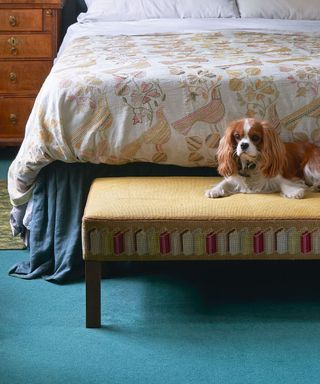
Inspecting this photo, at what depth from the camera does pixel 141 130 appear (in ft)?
9.26

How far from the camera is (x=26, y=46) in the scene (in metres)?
4.52

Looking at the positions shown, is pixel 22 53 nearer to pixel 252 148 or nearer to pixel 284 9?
pixel 284 9

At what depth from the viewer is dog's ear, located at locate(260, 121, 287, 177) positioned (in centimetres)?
262

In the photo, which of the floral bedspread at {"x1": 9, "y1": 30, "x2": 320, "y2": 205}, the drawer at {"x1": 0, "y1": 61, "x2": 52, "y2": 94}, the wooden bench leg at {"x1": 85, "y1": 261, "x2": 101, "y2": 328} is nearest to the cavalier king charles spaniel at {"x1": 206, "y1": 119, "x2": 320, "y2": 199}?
the floral bedspread at {"x1": 9, "y1": 30, "x2": 320, "y2": 205}

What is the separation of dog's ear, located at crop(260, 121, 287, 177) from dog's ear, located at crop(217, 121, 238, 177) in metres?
0.09

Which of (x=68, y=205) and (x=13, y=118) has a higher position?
(x=68, y=205)

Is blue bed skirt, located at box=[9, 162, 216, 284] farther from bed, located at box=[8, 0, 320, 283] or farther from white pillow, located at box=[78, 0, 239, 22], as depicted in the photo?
white pillow, located at box=[78, 0, 239, 22]

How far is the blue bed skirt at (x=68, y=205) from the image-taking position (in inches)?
115

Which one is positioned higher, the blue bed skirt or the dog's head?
the dog's head

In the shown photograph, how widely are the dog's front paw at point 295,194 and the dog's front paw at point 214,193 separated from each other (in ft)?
0.63

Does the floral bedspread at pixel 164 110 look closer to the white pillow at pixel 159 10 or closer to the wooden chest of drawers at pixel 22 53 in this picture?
the white pillow at pixel 159 10

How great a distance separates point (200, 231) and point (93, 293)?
14.1 inches

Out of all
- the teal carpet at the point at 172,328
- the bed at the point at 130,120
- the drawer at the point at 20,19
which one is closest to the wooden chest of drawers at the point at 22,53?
the drawer at the point at 20,19

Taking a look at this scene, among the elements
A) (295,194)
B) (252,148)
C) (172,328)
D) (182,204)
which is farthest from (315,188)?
(172,328)
